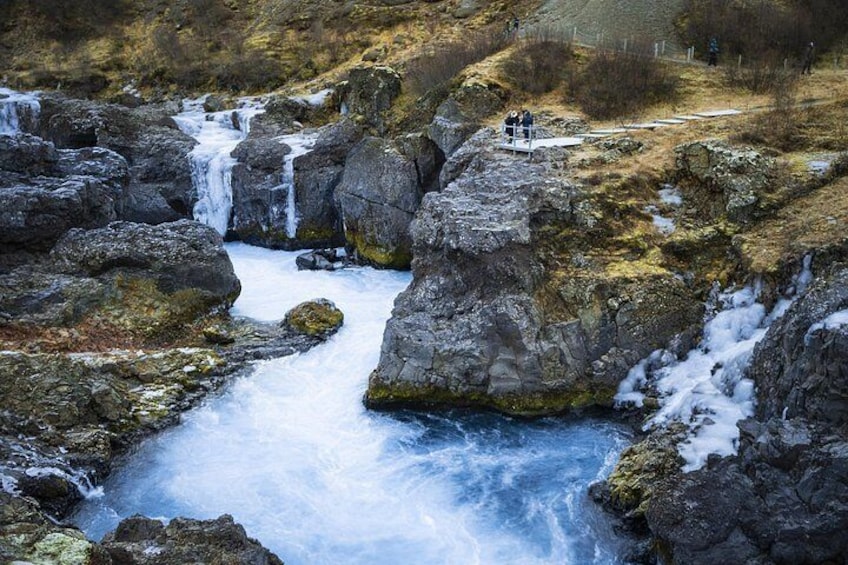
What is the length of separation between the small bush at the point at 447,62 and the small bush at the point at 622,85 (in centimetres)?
576

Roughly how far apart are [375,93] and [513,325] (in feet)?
60.5

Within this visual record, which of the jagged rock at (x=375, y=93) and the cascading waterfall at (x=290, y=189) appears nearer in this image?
the cascading waterfall at (x=290, y=189)

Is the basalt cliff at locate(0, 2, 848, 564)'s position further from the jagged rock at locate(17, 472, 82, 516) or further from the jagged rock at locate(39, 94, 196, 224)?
the jagged rock at locate(39, 94, 196, 224)

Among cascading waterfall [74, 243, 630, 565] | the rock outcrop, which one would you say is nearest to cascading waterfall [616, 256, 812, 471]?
cascading waterfall [74, 243, 630, 565]

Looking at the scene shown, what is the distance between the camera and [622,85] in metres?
28.3

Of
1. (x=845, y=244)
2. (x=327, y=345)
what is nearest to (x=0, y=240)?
(x=327, y=345)

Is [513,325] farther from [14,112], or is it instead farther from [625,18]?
[14,112]

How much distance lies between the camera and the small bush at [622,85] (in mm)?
27719

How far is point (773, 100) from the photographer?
25938 mm

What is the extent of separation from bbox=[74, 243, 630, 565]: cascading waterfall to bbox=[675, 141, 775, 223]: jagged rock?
7059 millimetres

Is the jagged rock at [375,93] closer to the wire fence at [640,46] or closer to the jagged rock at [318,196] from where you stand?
the jagged rock at [318,196]

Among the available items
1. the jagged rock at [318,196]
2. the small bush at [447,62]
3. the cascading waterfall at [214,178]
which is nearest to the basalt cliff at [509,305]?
the jagged rock at [318,196]

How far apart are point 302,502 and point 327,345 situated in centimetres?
699

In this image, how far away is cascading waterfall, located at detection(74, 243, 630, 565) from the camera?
13.5 m
